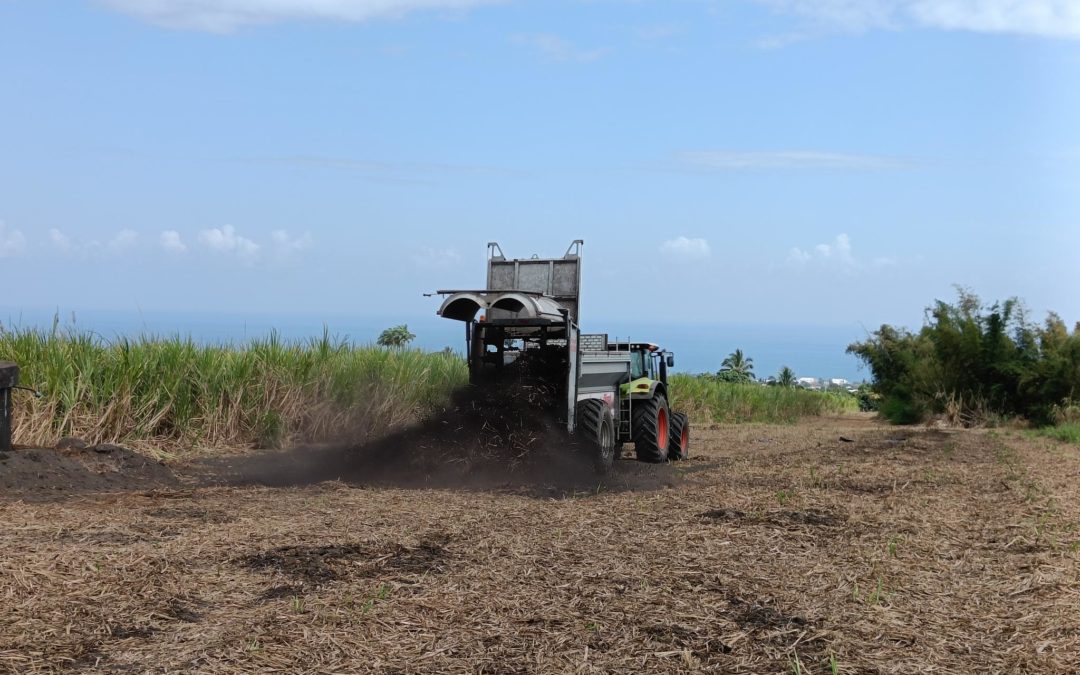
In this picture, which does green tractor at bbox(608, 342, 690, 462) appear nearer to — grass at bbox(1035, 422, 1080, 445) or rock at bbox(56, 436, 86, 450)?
rock at bbox(56, 436, 86, 450)

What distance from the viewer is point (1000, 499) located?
10.2m

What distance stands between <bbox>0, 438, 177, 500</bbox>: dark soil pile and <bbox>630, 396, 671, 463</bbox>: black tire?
20.4 ft

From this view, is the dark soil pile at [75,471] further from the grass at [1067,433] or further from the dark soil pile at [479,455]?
the grass at [1067,433]

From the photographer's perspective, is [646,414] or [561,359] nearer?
[561,359]

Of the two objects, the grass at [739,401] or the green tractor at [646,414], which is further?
the grass at [739,401]

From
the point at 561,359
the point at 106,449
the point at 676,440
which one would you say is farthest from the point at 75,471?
the point at 676,440

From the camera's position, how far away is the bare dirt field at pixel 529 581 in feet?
15.5

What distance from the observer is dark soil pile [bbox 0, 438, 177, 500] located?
9531 mm

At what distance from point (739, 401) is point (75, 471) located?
26.2 meters

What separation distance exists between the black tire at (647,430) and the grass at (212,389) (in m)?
2.85

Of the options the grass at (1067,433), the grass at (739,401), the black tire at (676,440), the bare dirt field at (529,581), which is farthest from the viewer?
the grass at (739,401)

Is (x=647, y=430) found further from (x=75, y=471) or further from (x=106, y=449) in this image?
(x=75, y=471)

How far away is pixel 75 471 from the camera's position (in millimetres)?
10297

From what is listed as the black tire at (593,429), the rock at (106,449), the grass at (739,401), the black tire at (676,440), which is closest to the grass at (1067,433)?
the black tire at (676,440)
